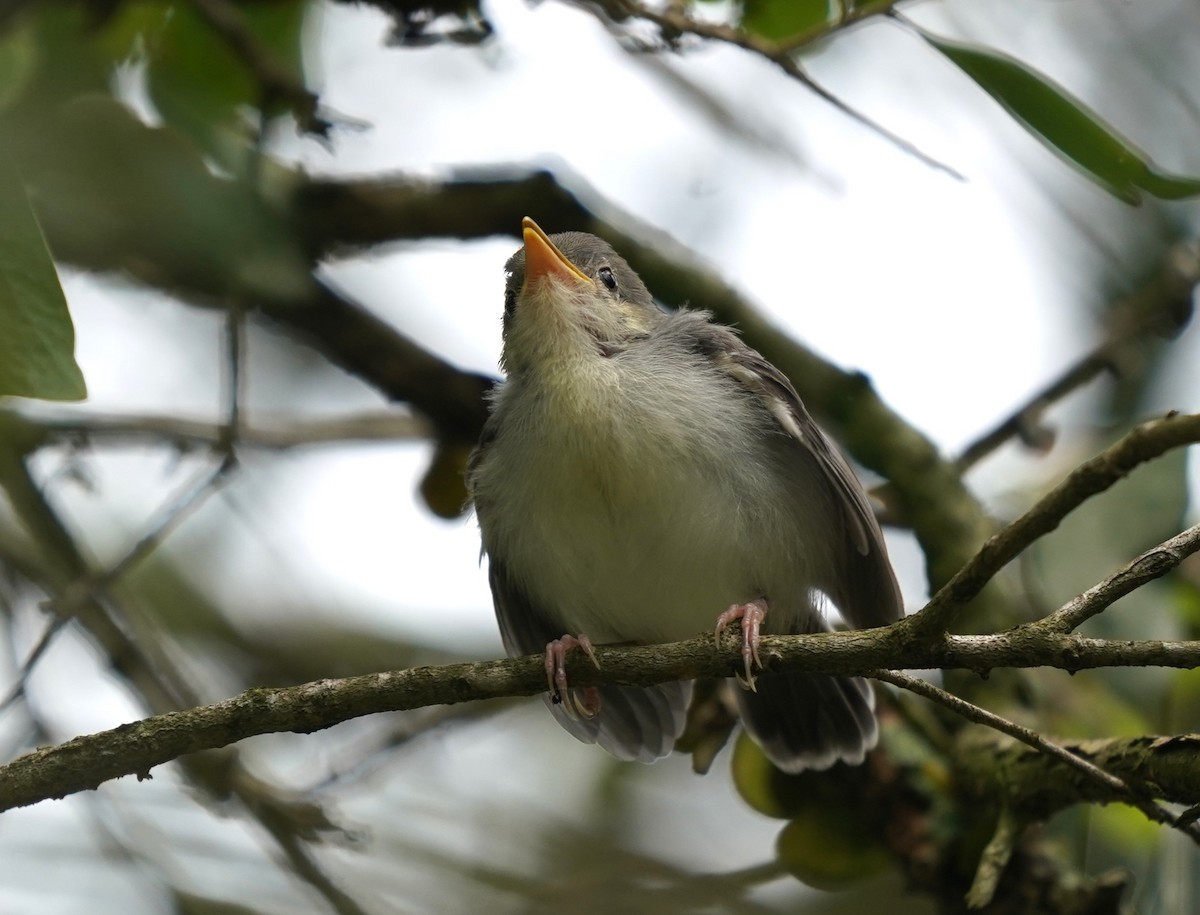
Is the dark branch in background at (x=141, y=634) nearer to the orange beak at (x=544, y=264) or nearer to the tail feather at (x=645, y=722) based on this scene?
the tail feather at (x=645, y=722)

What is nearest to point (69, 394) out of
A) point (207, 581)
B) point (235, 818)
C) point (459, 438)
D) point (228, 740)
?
point (228, 740)

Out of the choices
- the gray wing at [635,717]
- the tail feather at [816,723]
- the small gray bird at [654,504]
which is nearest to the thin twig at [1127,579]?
the small gray bird at [654,504]

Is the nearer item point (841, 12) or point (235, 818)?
point (841, 12)

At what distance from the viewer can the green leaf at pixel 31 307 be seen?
2.45 meters

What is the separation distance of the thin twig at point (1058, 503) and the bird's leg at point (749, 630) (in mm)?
427

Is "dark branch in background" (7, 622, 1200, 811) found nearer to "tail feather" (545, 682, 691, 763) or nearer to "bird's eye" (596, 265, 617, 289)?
"tail feather" (545, 682, 691, 763)

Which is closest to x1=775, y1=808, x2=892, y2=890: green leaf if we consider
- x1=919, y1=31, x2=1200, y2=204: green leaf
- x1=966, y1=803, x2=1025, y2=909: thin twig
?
x1=966, y1=803, x2=1025, y2=909: thin twig

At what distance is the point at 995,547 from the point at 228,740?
1580 mm

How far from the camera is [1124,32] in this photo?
600 centimetres

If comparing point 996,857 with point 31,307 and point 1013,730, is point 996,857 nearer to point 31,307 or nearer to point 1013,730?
point 1013,730

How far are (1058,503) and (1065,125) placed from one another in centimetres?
120

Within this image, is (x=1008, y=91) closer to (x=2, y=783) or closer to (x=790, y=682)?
(x=790, y=682)

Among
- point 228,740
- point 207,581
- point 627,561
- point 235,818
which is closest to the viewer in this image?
point 228,740

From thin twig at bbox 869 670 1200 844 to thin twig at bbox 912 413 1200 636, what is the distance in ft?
0.58
